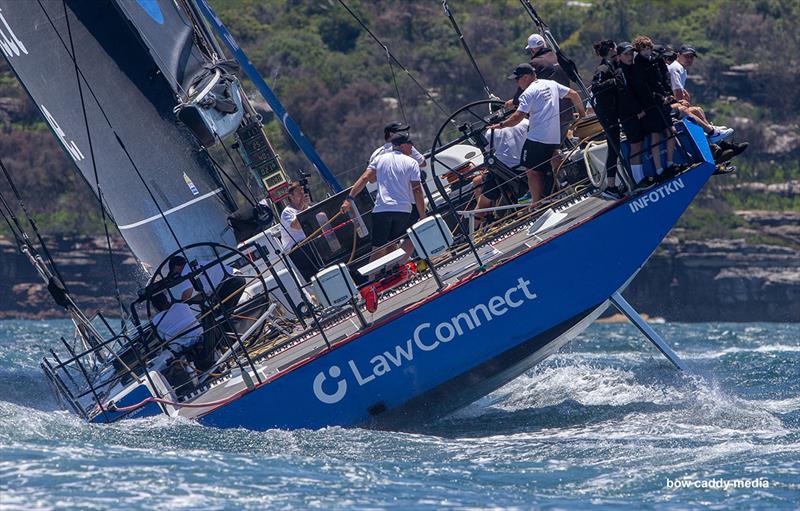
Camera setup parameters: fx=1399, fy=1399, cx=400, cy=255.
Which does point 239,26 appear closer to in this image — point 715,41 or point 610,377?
point 715,41

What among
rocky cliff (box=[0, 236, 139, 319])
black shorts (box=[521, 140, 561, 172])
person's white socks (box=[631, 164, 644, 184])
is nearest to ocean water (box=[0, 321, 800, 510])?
person's white socks (box=[631, 164, 644, 184])

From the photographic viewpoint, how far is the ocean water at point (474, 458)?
8055 millimetres

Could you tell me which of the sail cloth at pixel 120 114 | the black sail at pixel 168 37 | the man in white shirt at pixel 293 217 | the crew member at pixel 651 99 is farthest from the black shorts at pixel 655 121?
the sail cloth at pixel 120 114

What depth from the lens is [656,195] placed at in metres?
10.5

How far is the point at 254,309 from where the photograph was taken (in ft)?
38.8

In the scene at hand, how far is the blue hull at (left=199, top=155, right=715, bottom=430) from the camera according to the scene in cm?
1020

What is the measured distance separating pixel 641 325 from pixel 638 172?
4.29ft

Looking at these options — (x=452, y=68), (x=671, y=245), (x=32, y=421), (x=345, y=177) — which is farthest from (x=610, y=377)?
(x=452, y=68)

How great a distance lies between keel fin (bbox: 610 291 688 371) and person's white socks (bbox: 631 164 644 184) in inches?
34.4

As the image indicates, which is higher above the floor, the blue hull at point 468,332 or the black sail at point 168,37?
the black sail at point 168,37

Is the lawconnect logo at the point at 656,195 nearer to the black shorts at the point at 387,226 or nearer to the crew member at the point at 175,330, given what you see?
the black shorts at the point at 387,226

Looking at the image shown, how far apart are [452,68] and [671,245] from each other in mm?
10788

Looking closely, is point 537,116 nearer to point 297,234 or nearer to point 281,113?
point 297,234

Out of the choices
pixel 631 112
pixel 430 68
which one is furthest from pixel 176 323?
pixel 430 68
